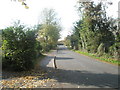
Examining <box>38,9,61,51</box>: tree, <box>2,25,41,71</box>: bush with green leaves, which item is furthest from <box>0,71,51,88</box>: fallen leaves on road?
<box>38,9,61,51</box>: tree

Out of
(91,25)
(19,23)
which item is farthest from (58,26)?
(19,23)

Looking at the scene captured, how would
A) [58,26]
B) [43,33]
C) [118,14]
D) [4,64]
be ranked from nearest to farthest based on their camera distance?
[4,64] → [118,14] → [43,33] → [58,26]

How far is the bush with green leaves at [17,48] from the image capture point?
9.12 m

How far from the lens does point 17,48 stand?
940 cm

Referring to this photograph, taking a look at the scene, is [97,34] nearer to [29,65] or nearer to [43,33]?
[29,65]

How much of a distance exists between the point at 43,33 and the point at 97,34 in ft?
72.5

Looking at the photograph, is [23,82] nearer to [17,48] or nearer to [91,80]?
[91,80]

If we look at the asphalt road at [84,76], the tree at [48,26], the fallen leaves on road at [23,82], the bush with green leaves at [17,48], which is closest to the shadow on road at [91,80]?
the asphalt road at [84,76]

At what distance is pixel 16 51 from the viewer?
9.23 m

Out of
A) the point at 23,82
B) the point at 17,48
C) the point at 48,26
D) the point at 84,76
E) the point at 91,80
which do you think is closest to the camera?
the point at 23,82

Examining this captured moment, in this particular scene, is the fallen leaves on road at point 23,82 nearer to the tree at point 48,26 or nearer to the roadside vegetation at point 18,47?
the roadside vegetation at point 18,47

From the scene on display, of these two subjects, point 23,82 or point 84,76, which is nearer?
point 23,82

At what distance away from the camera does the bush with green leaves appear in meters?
9.12

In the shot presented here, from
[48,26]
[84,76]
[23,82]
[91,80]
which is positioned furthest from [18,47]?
[48,26]
